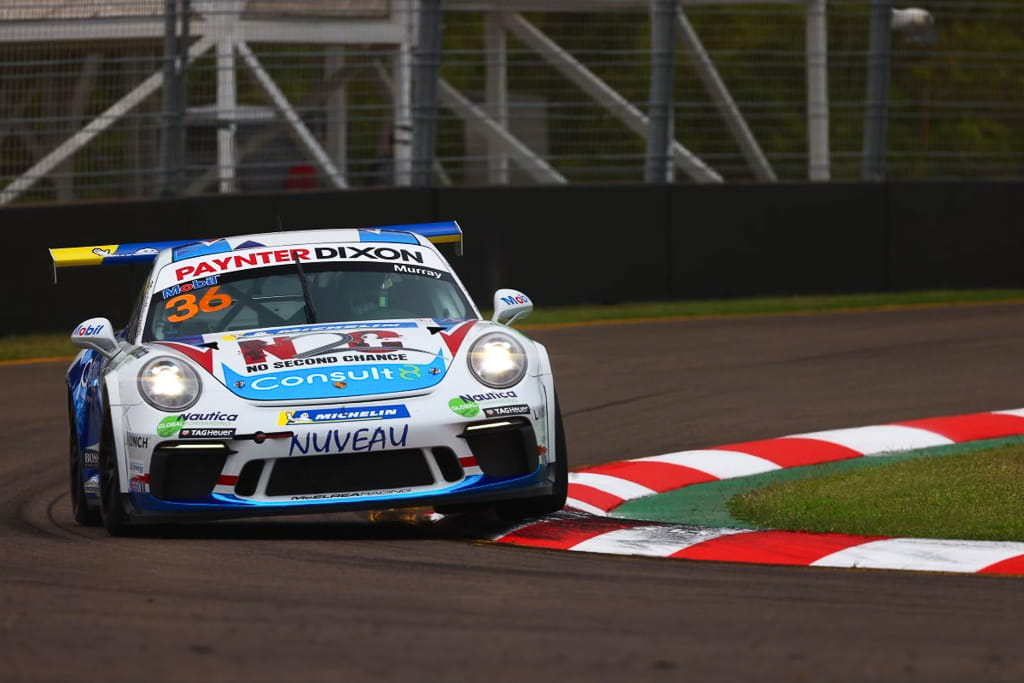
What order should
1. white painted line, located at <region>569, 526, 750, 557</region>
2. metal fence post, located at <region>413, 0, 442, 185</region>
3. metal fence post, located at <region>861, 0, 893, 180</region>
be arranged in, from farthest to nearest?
metal fence post, located at <region>861, 0, 893, 180</region> < metal fence post, located at <region>413, 0, 442, 185</region> < white painted line, located at <region>569, 526, 750, 557</region>

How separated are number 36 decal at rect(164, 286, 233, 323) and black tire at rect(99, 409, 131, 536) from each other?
2.37ft

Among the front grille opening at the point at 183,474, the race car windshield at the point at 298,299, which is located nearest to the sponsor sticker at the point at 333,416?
the front grille opening at the point at 183,474

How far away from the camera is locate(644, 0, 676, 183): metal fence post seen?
1805 cm

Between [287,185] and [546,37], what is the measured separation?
105 inches

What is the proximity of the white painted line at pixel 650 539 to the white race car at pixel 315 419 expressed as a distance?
35 cm

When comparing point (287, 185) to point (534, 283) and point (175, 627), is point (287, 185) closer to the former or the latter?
point (534, 283)

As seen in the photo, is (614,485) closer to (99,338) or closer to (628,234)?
(99,338)

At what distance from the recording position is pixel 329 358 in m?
7.03

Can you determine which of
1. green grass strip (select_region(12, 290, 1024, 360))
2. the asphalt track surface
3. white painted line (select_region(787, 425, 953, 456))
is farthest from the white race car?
green grass strip (select_region(12, 290, 1024, 360))

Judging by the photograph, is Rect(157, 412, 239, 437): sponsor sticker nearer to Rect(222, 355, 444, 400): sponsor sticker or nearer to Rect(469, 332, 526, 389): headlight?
Rect(222, 355, 444, 400): sponsor sticker

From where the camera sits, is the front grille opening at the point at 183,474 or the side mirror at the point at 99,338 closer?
the front grille opening at the point at 183,474

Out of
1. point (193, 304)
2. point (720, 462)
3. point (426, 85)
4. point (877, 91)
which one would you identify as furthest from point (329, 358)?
point (877, 91)

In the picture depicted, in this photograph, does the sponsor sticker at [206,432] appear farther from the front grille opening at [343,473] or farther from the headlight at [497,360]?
the headlight at [497,360]

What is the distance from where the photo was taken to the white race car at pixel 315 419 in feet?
22.2
